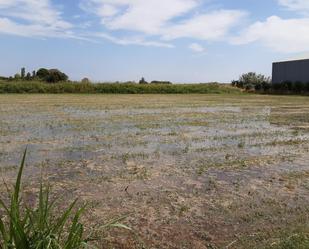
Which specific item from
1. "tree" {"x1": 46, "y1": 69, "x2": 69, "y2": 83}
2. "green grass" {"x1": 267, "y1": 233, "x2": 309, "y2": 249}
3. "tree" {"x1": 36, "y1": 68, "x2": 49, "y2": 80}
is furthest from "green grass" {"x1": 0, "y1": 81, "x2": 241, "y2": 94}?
"green grass" {"x1": 267, "y1": 233, "x2": 309, "y2": 249}

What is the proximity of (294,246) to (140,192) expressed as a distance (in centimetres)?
244

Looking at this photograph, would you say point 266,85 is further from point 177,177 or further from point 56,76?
point 177,177

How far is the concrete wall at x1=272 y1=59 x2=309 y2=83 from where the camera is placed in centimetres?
4219

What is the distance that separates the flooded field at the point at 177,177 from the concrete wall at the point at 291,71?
30984mm

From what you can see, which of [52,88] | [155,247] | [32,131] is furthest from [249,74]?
[155,247]

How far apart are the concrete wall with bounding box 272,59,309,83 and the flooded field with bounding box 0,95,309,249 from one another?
102ft

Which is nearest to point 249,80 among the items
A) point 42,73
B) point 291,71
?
point 291,71

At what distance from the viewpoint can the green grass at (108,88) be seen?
131 ft

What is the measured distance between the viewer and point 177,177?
6.88 meters

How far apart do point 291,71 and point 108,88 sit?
18.8m

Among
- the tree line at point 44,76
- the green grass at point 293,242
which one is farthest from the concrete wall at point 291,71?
the green grass at point 293,242

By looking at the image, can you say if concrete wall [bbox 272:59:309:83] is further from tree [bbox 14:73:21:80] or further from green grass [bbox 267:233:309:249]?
green grass [bbox 267:233:309:249]

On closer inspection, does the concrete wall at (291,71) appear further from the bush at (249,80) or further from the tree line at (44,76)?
the tree line at (44,76)

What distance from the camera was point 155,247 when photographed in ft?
13.4
